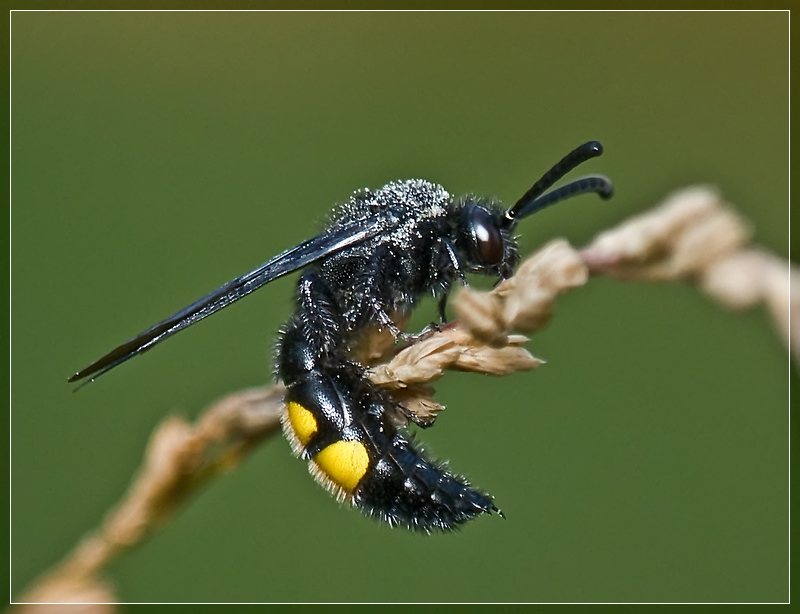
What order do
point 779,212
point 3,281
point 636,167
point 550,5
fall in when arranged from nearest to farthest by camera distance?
point 3,281, point 779,212, point 636,167, point 550,5

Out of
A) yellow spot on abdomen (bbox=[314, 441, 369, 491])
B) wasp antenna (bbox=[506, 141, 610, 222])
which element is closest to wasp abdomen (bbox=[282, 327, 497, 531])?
yellow spot on abdomen (bbox=[314, 441, 369, 491])

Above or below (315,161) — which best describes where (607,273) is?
below

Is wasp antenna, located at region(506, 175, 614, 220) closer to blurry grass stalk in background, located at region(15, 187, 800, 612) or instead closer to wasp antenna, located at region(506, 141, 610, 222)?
wasp antenna, located at region(506, 141, 610, 222)

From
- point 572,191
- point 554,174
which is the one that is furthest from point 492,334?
point 572,191

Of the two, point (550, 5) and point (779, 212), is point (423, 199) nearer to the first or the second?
point (779, 212)

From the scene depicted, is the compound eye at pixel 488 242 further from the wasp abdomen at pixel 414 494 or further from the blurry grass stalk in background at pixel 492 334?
the blurry grass stalk in background at pixel 492 334

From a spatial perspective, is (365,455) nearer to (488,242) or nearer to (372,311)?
(372,311)

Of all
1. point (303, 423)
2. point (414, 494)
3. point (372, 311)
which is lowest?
point (414, 494)

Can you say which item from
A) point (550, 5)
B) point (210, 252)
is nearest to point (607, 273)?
point (210, 252)

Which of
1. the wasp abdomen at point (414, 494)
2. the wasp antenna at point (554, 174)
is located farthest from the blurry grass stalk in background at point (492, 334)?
the wasp antenna at point (554, 174)
